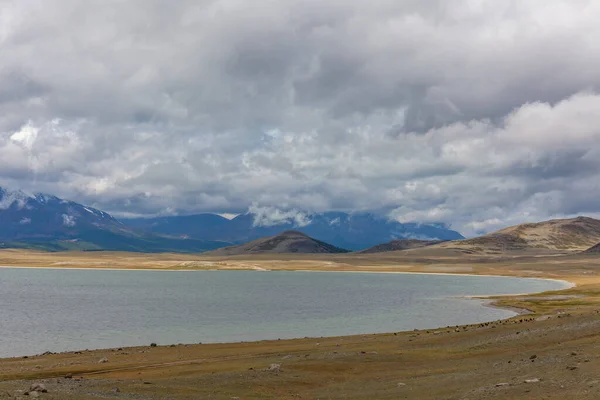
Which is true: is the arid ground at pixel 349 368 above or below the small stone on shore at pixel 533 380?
below

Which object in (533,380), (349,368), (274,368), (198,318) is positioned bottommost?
(198,318)

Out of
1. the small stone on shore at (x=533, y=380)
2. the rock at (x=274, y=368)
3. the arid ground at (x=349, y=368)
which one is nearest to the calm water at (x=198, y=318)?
the arid ground at (x=349, y=368)

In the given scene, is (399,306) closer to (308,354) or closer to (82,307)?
(82,307)

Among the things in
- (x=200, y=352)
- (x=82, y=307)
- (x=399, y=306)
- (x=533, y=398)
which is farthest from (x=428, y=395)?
(x=82, y=307)

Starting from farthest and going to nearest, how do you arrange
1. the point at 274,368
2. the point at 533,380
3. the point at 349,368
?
1. the point at 349,368
2. the point at 274,368
3. the point at 533,380

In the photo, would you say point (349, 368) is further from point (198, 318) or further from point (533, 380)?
point (198, 318)

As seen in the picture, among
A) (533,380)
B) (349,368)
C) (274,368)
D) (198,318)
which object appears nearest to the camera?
(533,380)

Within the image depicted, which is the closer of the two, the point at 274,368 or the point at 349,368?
the point at 274,368

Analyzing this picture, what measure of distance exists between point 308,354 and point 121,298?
271ft

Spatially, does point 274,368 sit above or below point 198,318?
above

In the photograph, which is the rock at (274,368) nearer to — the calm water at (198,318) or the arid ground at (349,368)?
the arid ground at (349,368)

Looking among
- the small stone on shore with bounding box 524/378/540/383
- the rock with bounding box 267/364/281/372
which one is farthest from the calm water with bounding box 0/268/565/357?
the small stone on shore with bounding box 524/378/540/383

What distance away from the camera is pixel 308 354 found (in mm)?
43969

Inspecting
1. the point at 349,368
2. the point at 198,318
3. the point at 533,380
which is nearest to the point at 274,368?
the point at 349,368
